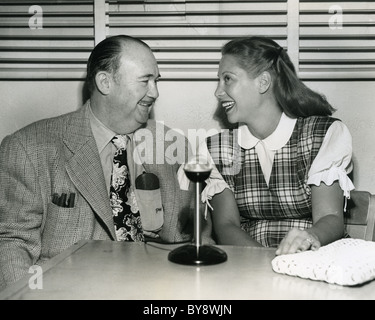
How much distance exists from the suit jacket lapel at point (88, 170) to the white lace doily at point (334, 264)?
977 mm

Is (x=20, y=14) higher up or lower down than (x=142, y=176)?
higher up

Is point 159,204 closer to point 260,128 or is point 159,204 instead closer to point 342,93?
point 260,128

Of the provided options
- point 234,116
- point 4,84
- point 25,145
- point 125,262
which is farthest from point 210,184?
point 4,84

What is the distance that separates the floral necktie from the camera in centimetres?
231

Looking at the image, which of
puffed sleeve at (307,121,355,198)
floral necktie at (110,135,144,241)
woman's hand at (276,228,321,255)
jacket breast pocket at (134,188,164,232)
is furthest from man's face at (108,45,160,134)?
woman's hand at (276,228,321,255)

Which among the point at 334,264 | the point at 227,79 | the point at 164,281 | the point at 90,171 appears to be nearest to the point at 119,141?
the point at 90,171

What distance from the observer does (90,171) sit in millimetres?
2248

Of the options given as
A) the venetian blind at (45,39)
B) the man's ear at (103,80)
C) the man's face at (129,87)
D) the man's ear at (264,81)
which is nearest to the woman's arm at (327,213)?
the man's ear at (264,81)

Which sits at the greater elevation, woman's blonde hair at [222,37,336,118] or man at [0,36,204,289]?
woman's blonde hair at [222,37,336,118]

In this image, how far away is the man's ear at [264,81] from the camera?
2.54m

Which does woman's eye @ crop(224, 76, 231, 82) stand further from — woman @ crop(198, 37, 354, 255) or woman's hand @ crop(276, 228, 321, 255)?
woman's hand @ crop(276, 228, 321, 255)

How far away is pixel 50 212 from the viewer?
7.21 ft

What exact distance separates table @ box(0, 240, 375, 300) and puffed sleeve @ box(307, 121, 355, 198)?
2.36ft
